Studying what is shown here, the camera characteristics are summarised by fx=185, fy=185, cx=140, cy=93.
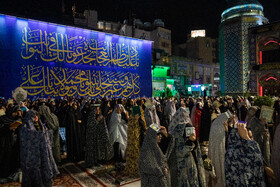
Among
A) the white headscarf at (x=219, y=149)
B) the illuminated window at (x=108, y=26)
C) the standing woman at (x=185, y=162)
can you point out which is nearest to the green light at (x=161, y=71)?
the illuminated window at (x=108, y=26)

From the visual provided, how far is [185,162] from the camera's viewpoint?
183 cm

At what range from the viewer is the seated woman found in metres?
1.73

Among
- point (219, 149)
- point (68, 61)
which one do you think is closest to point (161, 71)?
point (68, 61)

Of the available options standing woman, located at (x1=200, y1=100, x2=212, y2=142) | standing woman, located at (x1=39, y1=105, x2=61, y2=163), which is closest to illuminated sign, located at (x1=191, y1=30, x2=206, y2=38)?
standing woman, located at (x1=200, y1=100, x2=212, y2=142)

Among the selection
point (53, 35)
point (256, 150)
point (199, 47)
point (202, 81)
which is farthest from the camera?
point (199, 47)

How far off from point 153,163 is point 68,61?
9.39 m

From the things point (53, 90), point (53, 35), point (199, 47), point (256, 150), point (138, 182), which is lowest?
point (138, 182)

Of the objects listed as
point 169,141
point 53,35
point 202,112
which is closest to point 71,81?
point 53,35

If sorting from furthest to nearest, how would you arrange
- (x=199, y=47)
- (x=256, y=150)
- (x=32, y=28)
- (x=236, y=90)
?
(x=199, y=47)
(x=236, y=90)
(x=32, y=28)
(x=256, y=150)

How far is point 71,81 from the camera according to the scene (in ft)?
32.4

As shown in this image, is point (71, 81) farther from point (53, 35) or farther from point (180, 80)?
point (180, 80)

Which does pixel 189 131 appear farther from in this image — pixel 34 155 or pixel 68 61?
pixel 68 61

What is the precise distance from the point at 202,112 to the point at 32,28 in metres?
8.81

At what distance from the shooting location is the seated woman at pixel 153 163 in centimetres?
173
